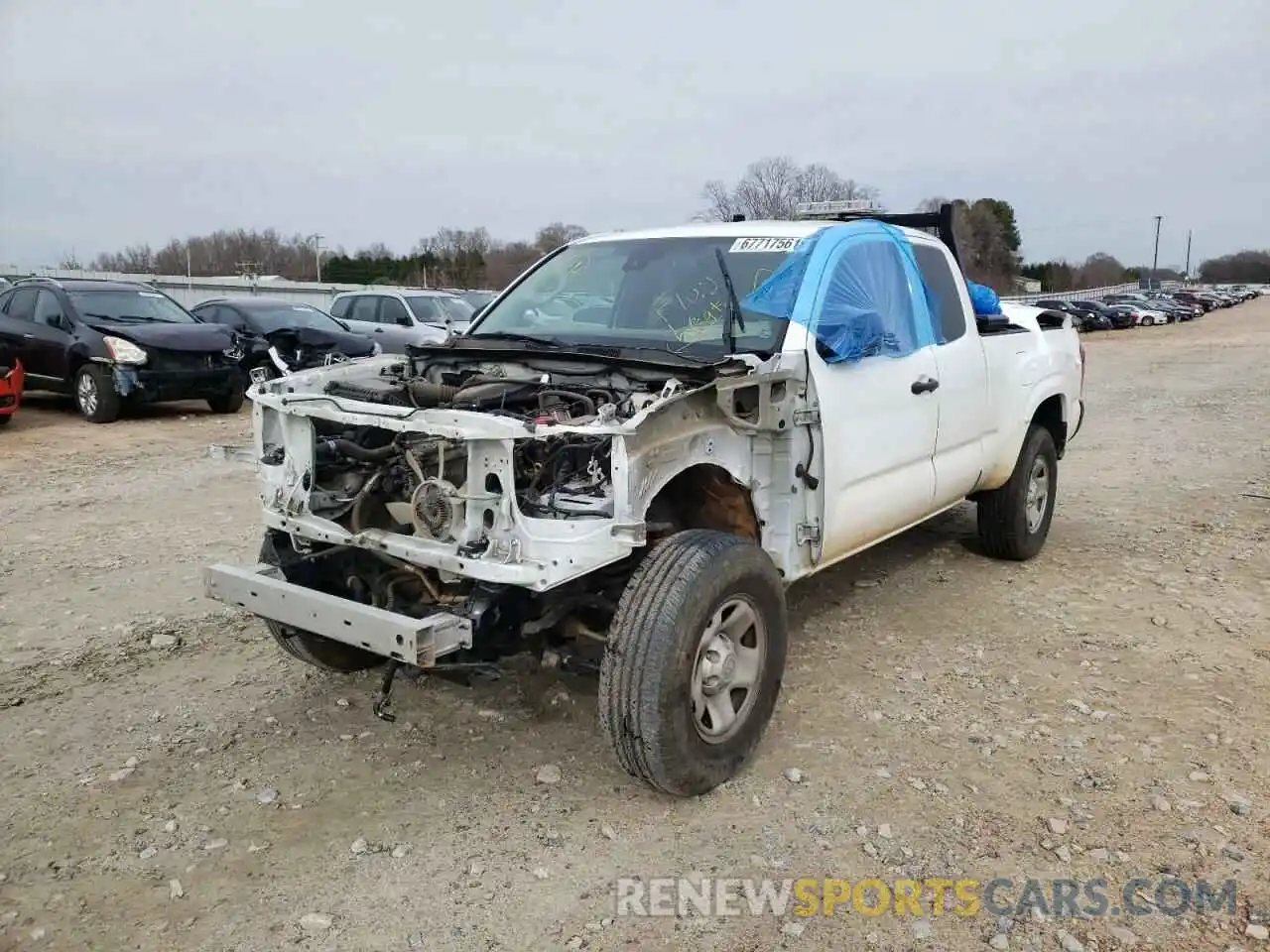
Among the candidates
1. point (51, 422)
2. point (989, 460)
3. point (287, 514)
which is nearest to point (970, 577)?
point (989, 460)

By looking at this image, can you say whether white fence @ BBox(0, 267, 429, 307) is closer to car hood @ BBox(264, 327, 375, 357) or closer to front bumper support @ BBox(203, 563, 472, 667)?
car hood @ BBox(264, 327, 375, 357)

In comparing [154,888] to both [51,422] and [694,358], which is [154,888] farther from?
[51,422]

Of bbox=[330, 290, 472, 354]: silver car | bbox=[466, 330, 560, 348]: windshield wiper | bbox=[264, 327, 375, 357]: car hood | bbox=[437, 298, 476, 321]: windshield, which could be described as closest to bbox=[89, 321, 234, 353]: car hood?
bbox=[264, 327, 375, 357]: car hood

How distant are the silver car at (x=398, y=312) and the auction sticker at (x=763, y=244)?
11.7m

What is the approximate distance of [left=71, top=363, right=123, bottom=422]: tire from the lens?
38.4ft

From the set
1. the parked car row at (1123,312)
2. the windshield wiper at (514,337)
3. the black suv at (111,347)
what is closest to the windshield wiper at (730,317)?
the windshield wiper at (514,337)

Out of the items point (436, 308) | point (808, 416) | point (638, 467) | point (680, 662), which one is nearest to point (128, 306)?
point (436, 308)

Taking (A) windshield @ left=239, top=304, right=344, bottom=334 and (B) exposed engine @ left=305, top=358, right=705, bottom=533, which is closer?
(B) exposed engine @ left=305, top=358, right=705, bottom=533

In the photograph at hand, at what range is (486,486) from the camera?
3148 mm

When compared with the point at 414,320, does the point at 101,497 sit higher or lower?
lower

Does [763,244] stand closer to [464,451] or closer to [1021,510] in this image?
[464,451]

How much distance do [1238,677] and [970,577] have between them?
1660 mm

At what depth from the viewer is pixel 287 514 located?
3650mm

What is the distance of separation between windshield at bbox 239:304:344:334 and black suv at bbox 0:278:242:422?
1506 millimetres
